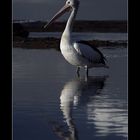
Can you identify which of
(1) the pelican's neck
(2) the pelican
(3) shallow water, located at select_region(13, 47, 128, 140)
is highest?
(1) the pelican's neck

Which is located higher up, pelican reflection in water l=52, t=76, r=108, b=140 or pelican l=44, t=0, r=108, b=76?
pelican l=44, t=0, r=108, b=76

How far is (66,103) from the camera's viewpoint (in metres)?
3.68

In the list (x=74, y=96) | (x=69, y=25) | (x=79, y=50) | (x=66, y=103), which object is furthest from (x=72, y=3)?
(x=66, y=103)

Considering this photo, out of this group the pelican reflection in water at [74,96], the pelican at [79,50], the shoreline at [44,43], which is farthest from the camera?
the pelican at [79,50]

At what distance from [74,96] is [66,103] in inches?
10.9

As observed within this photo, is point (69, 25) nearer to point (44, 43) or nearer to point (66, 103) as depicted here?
point (44, 43)

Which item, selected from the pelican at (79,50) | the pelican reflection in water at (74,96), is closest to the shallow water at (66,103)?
the pelican reflection in water at (74,96)

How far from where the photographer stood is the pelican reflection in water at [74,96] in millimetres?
3004

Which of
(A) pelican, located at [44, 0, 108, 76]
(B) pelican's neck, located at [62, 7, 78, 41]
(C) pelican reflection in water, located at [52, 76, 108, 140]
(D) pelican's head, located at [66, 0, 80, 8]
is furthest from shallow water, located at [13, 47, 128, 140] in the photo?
(D) pelican's head, located at [66, 0, 80, 8]

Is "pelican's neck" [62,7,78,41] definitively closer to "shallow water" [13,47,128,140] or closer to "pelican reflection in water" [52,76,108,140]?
"shallow water" [13,47,128,140]

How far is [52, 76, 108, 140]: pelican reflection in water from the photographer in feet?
9.86

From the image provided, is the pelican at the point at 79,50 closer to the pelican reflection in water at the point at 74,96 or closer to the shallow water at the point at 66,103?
the shallow water at the point at 66,103
